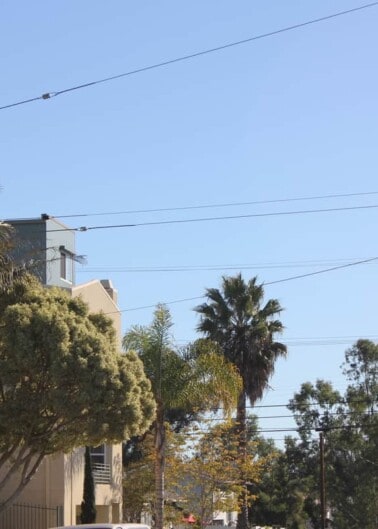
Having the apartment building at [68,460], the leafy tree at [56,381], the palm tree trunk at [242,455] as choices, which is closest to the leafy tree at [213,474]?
the palm tree trunk at [242,455]

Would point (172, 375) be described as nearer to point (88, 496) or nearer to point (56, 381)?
point (88, 496)

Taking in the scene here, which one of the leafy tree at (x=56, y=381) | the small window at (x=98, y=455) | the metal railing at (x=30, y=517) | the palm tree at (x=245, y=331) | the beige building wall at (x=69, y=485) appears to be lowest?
the metal railing at (x=30, y=517)

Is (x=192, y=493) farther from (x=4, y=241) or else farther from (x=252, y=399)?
(x=4, y=241)

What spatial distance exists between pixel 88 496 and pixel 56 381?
11047mm

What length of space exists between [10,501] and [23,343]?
438 cm

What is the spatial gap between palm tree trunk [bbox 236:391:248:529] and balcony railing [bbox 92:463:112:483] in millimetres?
6487

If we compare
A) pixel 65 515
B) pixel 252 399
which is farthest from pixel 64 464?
pixel 252 399

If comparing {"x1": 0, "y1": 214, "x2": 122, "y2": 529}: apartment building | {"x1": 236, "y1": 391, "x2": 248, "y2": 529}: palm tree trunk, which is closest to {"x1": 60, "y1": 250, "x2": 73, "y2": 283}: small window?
{"x1": 0, "y1": 214, "x2": 122, "y2": 529}: apartment building

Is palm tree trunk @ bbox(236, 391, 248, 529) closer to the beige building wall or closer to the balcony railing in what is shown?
the balcony railing

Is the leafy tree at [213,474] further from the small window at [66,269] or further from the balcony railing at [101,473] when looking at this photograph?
the small window at [66,269]

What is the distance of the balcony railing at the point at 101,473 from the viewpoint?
35406 millimetres

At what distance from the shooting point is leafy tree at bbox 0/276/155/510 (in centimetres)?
2325

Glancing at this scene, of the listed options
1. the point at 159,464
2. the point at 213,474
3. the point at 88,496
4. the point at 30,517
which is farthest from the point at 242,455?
the point at 30,517

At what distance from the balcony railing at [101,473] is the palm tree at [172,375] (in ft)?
8.35
